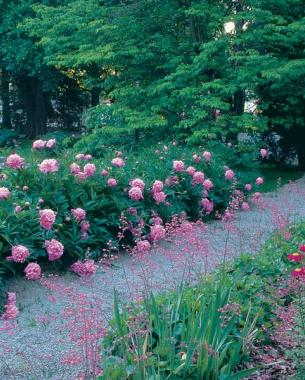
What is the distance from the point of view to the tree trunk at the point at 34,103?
2328cm

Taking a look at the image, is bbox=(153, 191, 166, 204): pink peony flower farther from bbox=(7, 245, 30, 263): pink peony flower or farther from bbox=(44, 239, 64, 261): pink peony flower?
bbox=(7, 245, 30, 263): pink peony flower

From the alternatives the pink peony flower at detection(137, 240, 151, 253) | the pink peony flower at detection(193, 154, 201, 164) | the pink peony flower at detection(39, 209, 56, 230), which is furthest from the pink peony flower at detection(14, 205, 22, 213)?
the pink peony flower at detection(193, 154, 201, 164)

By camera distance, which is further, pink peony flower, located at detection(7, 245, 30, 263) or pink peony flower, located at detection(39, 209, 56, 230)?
pink peony flower, located at detection(39, 209, 56, 230)

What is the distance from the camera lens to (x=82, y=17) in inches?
509

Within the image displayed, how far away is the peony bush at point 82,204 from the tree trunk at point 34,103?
594 inches

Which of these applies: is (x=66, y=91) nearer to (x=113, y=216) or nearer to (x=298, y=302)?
(x=113, y=216)

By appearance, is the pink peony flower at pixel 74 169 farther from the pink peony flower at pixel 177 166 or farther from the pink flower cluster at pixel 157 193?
the pink peony flower at pixel 177 166

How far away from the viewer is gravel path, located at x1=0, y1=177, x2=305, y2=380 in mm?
3553

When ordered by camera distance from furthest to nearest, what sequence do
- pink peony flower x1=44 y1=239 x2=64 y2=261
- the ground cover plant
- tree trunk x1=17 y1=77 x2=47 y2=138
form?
tree trunk x1=17 y1=77 x2=47 y2=138, pink peony flower x1=44 y1=239 x2=64 y2=261, the ground cover plant

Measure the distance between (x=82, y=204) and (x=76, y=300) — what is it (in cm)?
221

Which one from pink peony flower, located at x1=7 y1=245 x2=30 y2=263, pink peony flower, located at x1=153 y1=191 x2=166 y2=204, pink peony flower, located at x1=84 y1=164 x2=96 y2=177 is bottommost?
pink peony flower, located at x1=7 y1=245 x2=30 y2=263

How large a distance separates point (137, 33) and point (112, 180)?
639cm

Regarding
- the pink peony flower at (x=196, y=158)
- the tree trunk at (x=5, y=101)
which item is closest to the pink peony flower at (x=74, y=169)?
the pink peony flower at (x=196, y=158)

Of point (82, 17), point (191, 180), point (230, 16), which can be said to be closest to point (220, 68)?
point (230, 16)
